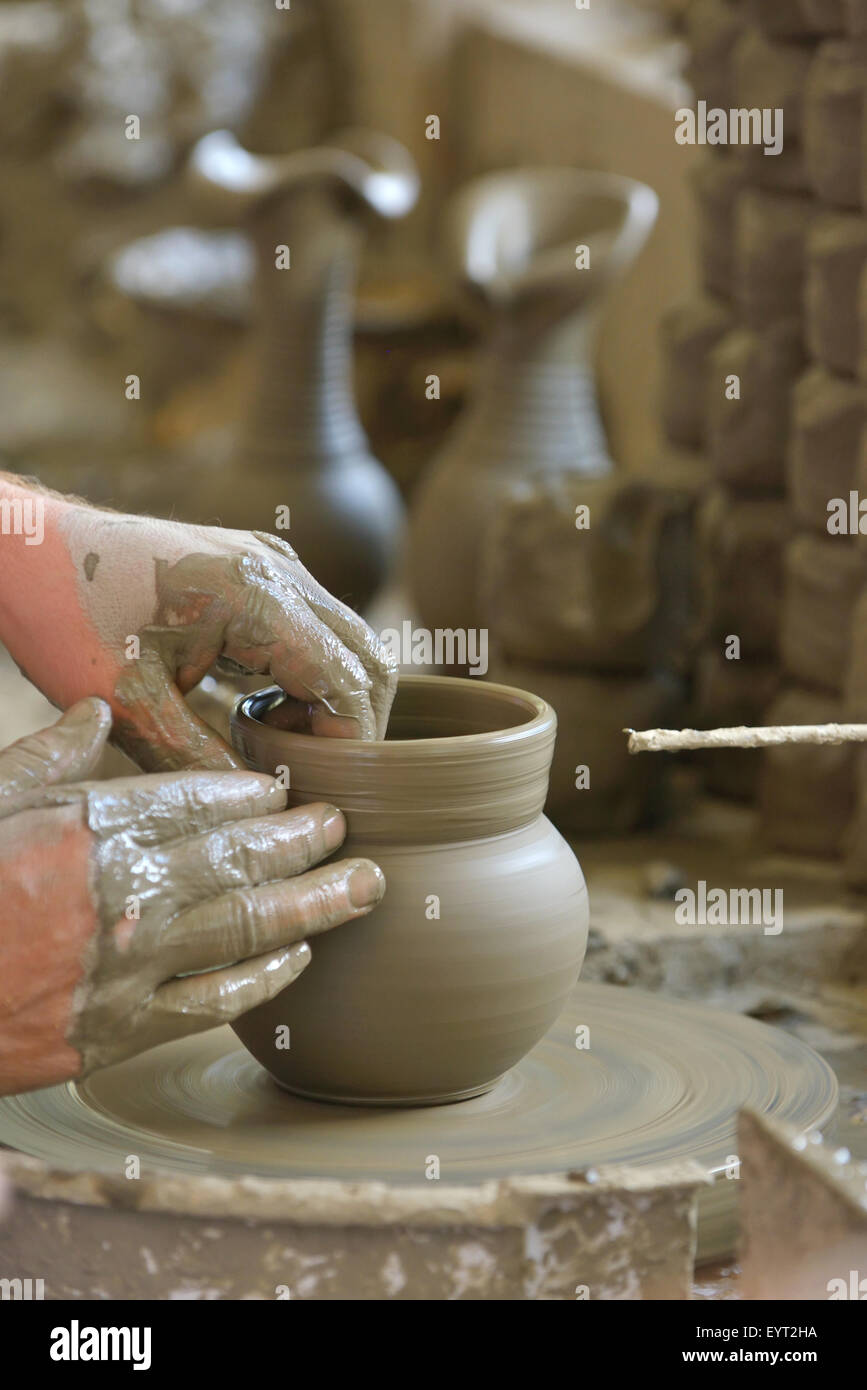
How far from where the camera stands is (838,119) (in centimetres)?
312

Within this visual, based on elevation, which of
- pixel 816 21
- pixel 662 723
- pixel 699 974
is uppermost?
pixel 816 21

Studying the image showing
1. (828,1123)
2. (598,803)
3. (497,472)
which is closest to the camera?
(828,1123)

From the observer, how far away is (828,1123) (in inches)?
82.7

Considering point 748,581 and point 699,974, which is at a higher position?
point 748,581

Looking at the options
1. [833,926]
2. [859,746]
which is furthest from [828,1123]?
[859,746]

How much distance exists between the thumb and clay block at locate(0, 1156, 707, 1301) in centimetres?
40

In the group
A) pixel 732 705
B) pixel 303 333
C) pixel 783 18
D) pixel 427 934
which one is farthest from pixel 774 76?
pixel 427 934

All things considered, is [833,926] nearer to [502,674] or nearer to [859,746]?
[859,746]

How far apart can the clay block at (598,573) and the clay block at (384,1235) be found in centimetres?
198

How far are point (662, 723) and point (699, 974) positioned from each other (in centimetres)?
82

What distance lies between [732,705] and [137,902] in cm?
224

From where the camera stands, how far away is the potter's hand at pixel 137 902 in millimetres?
1781

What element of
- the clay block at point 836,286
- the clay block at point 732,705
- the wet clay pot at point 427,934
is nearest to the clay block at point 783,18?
the clay block at point 836,286

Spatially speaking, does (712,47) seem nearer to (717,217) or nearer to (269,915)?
(717,217)
